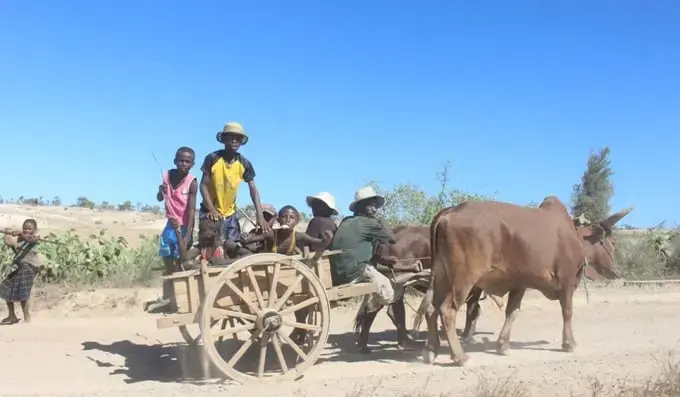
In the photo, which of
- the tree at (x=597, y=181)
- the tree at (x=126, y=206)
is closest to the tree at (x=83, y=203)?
the tree at (x=126, y=206)

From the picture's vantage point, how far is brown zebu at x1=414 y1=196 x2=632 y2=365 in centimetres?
757

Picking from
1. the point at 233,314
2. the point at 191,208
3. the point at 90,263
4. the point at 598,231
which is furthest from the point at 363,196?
the point at 90,263

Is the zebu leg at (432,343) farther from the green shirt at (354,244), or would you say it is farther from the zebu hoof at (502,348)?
the green shirt at (354,244)

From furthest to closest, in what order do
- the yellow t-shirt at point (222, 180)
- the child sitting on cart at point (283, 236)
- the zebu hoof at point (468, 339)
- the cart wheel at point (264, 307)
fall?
1. the zebu hoof at point (468, 339)
2. the child sitting on cart at point (283, 236)
3. the yellow t-shirt at point (222, 180)
4. the cart wheel at point (264, 307)

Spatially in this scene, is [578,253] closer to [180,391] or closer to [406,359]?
[406,359]

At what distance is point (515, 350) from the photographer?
27.9 ft


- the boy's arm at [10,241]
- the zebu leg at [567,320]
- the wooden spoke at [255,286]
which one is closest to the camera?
the wooden spoke at [255,286]

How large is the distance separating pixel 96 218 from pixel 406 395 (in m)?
36.3

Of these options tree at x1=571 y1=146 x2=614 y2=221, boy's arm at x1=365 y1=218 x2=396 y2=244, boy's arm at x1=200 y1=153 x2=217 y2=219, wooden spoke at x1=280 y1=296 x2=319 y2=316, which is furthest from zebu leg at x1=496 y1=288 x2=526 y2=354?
tree at x1=571 y1=146 x2=614 y2=221

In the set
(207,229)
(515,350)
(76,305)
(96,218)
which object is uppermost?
(96,218)

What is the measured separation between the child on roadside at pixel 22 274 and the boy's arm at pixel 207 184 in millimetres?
3587

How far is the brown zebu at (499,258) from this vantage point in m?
7.57

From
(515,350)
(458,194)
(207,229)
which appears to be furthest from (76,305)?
(458,194)

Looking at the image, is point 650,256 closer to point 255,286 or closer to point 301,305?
point 301,305
